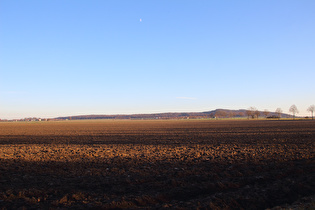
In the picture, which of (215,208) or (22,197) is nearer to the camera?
(215,208)

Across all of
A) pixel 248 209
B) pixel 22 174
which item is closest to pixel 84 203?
pixel 248 209

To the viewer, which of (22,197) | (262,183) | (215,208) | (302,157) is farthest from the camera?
(302,157)

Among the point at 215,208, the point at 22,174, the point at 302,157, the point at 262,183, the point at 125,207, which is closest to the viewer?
the point at 215,208

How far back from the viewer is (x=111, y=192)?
7.57 m

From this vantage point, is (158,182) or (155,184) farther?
(158,182)

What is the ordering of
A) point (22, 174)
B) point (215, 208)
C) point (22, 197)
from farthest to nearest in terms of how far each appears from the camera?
point (22, 174)
point (22, 197)
point (215, 208)

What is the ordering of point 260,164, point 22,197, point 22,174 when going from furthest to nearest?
1. point 260,164
2. point 22,174
3. point 22,197

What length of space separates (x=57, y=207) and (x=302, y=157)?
40.9ft

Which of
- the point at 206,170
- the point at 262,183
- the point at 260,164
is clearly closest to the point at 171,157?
→ the point at 206,170

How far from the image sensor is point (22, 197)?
7207mm

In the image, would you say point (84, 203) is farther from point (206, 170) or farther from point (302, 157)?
point (302, 157)

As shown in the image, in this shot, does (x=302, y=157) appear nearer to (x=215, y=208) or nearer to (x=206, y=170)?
Answer: (x=206, y=170)

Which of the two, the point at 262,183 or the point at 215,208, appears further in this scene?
the point at 262,183

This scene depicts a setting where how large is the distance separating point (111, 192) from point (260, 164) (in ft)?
24.3
